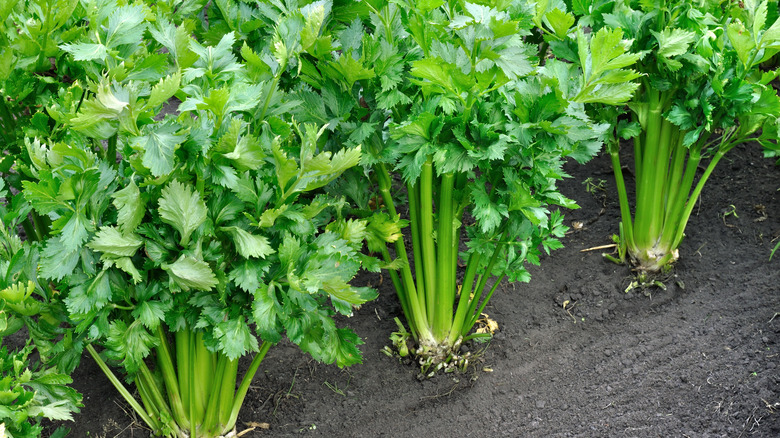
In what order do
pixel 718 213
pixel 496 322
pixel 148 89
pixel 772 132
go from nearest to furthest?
pixel 148 89 → pixel 772 132 → pixel 496 322 → pixel 718 213

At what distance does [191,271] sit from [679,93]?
1992mm

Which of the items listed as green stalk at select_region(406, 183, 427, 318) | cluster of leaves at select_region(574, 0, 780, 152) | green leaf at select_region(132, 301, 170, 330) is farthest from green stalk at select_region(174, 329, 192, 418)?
cluster of leaves at select_region(574, 0, 780, 152)

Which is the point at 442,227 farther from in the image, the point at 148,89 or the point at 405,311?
the point at 148,89

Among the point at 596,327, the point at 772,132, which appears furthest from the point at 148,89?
the point at 772,132

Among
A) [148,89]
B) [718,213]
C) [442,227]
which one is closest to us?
[148,89]

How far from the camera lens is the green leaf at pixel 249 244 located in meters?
1.56

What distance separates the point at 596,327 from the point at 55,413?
197cm

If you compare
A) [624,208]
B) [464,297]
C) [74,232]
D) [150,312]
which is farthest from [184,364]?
[624,208]

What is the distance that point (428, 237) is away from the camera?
7.37 feet

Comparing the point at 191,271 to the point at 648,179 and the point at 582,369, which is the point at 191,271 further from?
the point at 648,179

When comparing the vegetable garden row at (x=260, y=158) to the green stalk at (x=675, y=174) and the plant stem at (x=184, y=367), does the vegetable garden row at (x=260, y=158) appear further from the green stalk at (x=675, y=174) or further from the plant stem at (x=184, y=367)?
the green stalk at (x=675, y=174)

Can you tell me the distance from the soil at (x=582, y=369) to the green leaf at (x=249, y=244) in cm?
88

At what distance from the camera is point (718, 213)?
3023 mm

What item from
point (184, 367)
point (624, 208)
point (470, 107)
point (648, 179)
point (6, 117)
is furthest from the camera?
point (624, 208)
